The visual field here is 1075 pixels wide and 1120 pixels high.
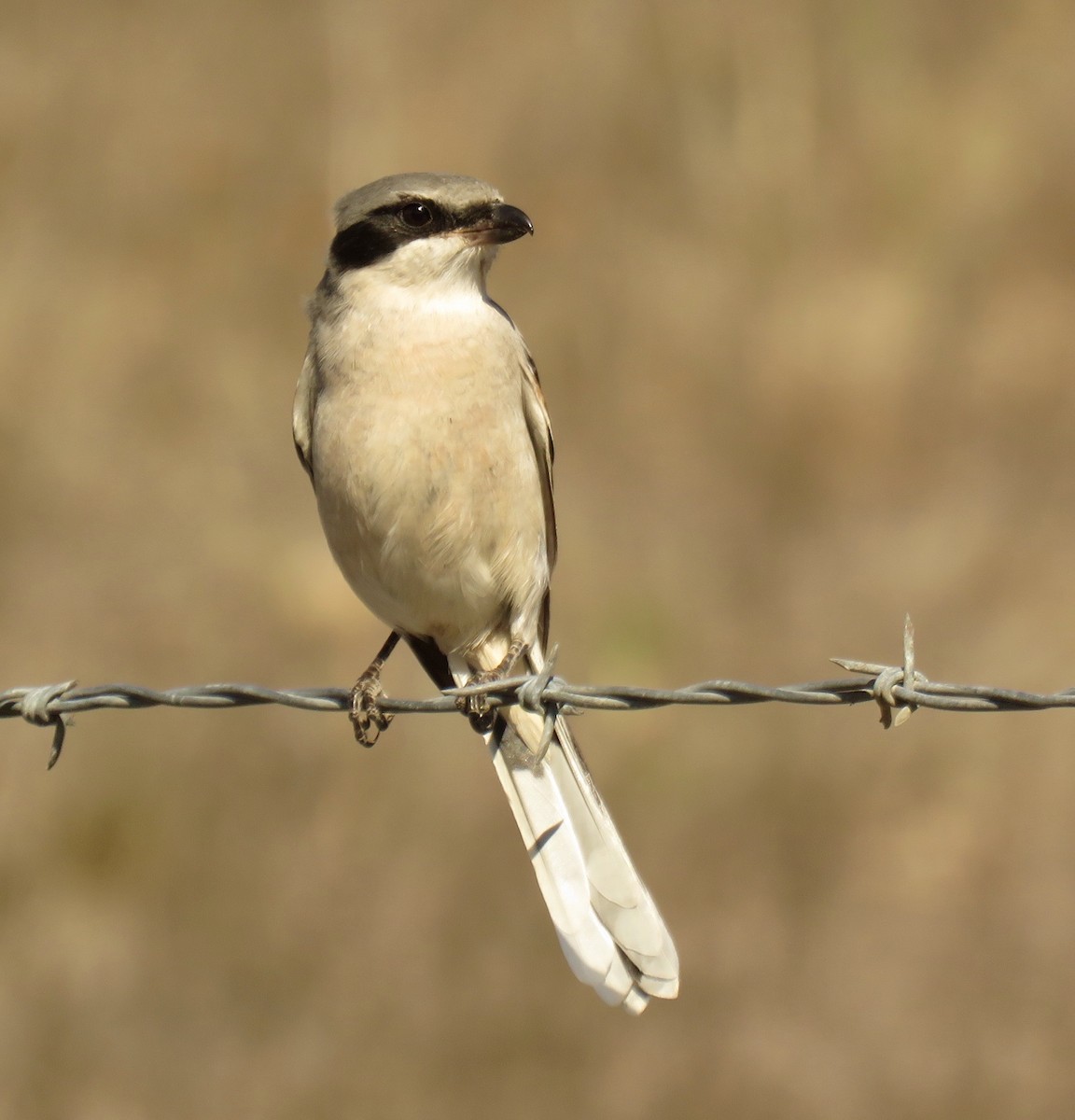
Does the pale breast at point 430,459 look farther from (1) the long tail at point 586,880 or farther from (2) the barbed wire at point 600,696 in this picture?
(2) the barbed wire at point 600,696

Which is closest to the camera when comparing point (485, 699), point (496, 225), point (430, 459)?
point (485, 699)

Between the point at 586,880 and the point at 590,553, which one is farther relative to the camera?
the point at 590,553

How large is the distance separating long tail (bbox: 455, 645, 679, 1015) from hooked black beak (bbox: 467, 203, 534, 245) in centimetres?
136

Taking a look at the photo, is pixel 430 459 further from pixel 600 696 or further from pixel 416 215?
pixel 600 696

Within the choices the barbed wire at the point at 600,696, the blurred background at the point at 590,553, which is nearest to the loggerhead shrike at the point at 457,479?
the barbed wire at the point at 600,696

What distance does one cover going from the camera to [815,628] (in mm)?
8273

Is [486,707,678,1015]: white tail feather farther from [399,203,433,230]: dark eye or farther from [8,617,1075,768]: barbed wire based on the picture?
[399,203,433,230]: dark eye

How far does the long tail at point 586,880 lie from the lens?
12.5ft

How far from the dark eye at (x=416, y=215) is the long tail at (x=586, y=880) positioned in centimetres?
143

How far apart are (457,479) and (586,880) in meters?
1.12

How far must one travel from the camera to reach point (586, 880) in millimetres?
3947

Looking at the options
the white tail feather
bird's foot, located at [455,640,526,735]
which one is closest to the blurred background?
bird's foot, located at [455,640,526,735]

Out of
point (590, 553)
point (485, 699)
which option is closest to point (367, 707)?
point (485, 699)

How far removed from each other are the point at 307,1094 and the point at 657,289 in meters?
4.83
